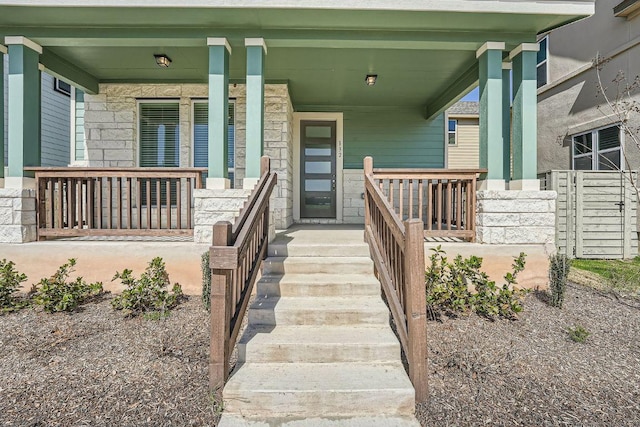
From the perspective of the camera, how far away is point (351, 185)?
666 centimetres

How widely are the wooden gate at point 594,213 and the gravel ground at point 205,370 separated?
2.35 m

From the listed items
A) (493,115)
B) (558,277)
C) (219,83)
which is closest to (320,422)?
(558,277)

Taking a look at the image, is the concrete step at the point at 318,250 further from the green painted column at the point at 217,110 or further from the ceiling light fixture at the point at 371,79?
the ceiling light fixture at the point at 371,79

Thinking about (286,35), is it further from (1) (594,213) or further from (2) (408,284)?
(1) (594,213)

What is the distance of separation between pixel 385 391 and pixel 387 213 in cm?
123

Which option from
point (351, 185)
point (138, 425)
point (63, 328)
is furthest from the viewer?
point (351, 185)

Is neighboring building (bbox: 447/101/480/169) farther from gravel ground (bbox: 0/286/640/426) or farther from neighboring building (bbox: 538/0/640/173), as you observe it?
gravel ground (bbox: 0/286/640/426)

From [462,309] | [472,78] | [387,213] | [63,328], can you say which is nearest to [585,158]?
[472,78]

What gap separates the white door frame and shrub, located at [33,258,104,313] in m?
3.67

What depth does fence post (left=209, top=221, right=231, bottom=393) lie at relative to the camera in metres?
2.02

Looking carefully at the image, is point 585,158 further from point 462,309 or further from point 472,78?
point 462,309

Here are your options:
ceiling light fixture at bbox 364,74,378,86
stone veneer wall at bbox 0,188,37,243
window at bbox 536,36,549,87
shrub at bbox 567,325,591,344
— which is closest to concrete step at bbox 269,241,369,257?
shrub at bbox 567,325,591,344

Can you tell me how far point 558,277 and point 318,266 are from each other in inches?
95.3

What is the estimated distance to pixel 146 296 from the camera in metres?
3.35
